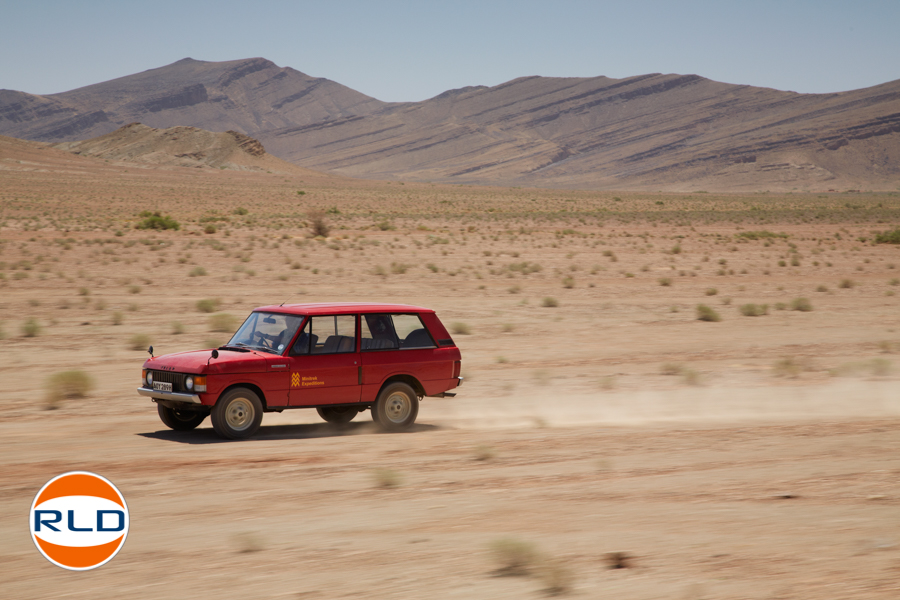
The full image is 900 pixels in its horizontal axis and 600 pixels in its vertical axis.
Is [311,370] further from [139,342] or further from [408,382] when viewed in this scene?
[139,342]

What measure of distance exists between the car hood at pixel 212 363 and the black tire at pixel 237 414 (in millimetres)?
260

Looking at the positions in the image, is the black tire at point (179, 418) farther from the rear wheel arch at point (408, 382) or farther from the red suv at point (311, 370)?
the rear wheel arch at point (408, 382)

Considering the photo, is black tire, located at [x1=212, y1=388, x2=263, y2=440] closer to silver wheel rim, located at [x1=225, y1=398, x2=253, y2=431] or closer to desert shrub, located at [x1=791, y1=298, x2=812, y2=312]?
silver wheel rim, located at [x1=225, y1=398, x2=253, y2=431]

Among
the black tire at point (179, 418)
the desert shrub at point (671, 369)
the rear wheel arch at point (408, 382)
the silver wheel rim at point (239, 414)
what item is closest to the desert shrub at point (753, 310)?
the desert shrub at point (671, 369)

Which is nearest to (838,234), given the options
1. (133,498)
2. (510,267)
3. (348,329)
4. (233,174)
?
(510,267)

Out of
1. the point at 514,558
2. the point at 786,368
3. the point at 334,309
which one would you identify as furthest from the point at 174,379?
the point at 786,368

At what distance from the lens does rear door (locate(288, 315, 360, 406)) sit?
959 cm

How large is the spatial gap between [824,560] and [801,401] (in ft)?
24.6

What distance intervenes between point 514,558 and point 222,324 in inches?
565

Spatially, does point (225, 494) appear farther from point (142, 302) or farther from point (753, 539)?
point (142, 302)

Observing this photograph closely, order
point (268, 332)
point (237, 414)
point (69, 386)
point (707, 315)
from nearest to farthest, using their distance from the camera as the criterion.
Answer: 1. point (237, 414)
2. point (268, 332)
3. point (69, 386)
4. point (707, 315)

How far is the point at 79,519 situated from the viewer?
4621 mm

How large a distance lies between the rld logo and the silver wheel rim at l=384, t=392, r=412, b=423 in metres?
5.60

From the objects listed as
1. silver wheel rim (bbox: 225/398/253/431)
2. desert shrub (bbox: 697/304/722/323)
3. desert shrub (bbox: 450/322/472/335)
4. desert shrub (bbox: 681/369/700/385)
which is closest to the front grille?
silver wheel rim (bbox: 225/398/253/431)
